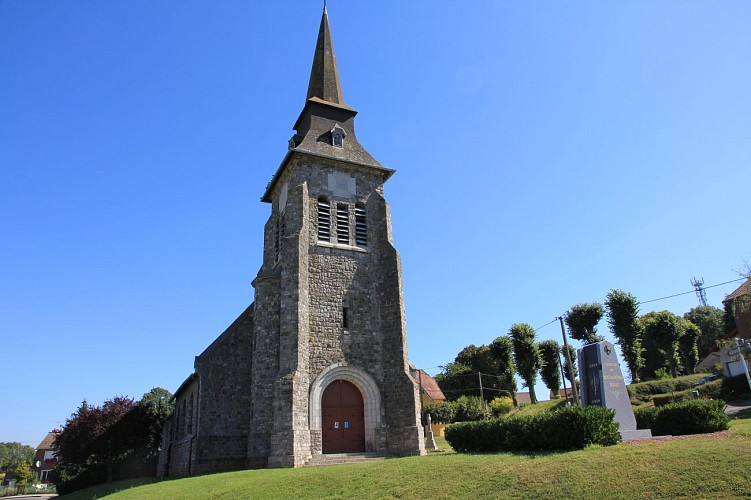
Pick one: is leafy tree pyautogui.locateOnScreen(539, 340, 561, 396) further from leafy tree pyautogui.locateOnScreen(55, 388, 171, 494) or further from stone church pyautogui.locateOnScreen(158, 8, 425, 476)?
leafy tree pyautogui.locateOnScreen(55, 388, 171, 494)

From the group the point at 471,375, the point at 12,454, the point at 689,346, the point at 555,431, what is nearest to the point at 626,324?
the point at 689,346

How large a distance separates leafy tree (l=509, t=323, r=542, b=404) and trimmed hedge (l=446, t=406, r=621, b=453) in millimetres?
29968

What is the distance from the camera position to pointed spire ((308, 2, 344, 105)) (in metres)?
28.0

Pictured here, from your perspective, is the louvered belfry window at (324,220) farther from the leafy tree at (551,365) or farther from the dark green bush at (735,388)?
the leafy tree at (551,365)

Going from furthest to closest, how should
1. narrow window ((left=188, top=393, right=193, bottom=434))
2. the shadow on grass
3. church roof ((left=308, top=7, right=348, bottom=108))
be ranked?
church roof ((left=308, top=7, right=348, bottom=108)) → narrow window ((left=188, top=393, right=193, bottom=434)) → the shadow on grass

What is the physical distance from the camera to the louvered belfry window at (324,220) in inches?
909

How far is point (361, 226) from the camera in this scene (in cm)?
2416

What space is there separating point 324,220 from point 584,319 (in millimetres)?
27823

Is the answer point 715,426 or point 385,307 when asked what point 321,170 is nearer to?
point 385,307

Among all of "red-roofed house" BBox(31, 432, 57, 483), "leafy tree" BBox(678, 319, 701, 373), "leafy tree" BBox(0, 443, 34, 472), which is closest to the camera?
"leafy tree" BBox(678, 319, 701, 373)

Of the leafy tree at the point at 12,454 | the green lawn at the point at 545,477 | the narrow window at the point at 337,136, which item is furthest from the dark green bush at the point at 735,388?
the leafy tree at the point at 12,454

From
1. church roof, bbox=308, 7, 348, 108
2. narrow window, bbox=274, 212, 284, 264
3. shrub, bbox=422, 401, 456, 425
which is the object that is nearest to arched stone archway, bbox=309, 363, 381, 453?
narrow window, bbox=274, 212, 284, 264

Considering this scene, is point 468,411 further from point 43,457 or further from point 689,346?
point 43,457

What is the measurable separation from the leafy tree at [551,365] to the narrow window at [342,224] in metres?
29.2
